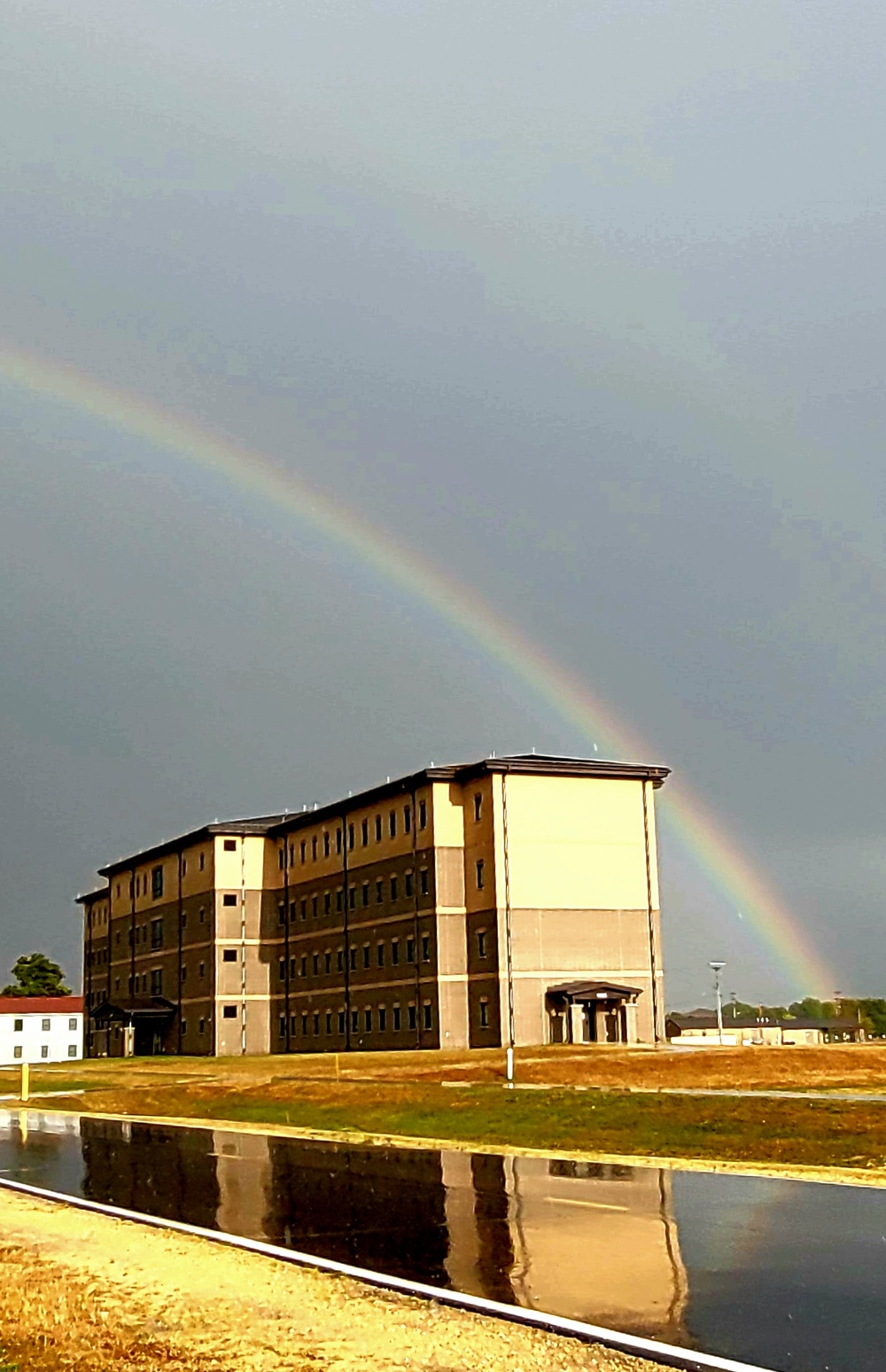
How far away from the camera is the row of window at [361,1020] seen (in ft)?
266

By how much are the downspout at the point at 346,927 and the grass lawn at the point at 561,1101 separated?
2221cm

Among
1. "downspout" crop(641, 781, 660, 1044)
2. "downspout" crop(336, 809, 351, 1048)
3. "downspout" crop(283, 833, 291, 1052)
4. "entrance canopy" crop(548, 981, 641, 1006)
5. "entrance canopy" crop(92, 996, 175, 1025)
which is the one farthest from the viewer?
"entrance canopy" crop(92, 996, 175, 1025)

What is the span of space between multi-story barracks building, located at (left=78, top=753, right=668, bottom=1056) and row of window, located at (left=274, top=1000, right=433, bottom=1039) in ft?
0.41

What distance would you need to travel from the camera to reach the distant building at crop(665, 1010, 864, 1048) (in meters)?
103

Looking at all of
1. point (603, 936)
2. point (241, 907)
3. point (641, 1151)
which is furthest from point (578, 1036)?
point (641, 1151)

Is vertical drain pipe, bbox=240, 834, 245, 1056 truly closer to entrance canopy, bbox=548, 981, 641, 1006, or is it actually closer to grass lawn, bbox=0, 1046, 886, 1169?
entrance canopy, bbox=548, 981, 641, 1006

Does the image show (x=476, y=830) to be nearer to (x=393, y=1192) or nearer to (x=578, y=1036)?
(x=578, y=1036)

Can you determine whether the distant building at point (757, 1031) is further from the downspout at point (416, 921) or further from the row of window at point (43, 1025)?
the row of window at point (43, 1025)

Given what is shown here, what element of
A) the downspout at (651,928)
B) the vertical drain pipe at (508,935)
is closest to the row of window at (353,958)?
the vertical drain pipe at (508,935)

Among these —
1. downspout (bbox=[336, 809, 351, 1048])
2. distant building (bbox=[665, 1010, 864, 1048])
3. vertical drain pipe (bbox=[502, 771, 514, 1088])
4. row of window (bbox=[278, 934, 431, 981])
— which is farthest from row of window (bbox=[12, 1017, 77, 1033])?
vertical drain pipe (bbox=[502, 771, 514, 1088])

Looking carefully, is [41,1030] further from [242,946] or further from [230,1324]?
[230,1324]

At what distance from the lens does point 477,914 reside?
261ft

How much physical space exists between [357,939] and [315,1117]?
58321mm

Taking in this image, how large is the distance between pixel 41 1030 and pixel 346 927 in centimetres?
7846
